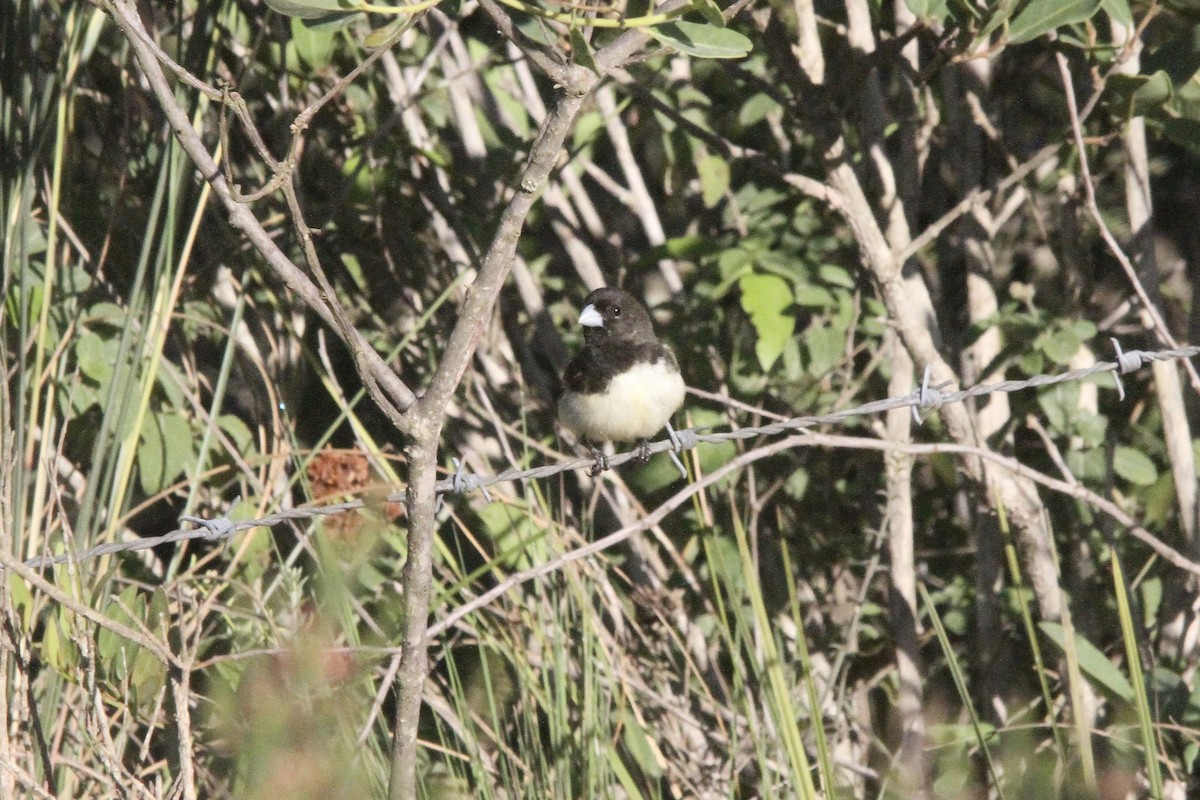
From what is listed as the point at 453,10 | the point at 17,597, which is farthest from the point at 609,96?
the point at 17,597

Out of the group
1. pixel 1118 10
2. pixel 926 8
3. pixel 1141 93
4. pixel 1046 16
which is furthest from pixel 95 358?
pixel 1141 93

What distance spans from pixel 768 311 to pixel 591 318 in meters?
0.56

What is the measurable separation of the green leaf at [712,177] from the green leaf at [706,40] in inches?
81.9

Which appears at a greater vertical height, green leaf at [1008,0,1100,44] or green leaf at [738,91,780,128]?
green leaf at [1008,0,1100,44]

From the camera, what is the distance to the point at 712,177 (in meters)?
4.27

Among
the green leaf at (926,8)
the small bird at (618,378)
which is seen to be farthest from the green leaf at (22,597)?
the green leaf at (926,8)

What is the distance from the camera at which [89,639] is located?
8.53 ft

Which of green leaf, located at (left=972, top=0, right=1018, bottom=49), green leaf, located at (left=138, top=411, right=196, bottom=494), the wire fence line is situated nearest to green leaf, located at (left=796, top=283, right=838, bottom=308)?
the wire fence line

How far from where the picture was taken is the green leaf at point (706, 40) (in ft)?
6.96

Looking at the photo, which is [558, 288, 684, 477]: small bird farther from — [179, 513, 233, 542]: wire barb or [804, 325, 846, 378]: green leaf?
[179, 513, 233, 542]: wire barb

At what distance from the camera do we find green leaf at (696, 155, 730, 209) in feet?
14.0

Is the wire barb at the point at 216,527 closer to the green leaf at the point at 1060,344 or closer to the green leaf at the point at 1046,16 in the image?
the green leaf at the point at 1046,16

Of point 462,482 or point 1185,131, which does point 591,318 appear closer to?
point 462,482

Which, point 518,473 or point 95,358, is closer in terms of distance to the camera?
point 518,473
